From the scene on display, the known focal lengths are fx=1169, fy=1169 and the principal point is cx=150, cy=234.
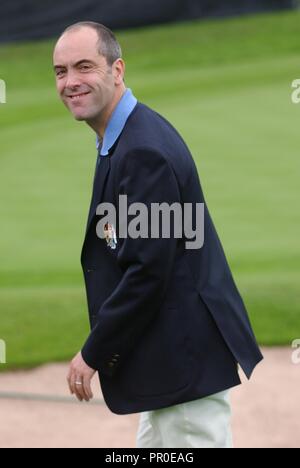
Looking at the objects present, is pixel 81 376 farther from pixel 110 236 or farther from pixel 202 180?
pixel 202 180

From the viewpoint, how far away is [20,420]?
516 centimetres

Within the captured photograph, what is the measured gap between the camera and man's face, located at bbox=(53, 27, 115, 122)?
332 centimetres

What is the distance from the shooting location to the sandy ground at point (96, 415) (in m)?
4.94

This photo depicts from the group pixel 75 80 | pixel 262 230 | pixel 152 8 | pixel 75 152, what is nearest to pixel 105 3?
pixel 152 8

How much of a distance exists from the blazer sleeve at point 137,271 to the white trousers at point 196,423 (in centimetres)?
24

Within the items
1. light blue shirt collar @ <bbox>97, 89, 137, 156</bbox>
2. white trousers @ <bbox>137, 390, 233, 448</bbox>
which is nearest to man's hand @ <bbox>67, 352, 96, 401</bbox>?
white trousers @ <bbox>137, 390, 233, 448</bbox>

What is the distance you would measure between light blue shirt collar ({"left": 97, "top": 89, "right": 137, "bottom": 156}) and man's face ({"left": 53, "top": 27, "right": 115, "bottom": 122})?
0.13 ft

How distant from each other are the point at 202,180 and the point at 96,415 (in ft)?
9.72

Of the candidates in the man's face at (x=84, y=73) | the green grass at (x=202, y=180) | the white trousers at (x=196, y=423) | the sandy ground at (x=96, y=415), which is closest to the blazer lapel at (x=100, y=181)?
the man's face at (x=84, y=73)

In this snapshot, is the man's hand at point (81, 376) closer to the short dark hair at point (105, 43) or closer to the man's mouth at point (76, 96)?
the man's mouth at point (76, 96)

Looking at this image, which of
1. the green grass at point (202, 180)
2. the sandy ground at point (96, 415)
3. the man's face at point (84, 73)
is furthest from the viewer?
the green grass at point (202, 180)

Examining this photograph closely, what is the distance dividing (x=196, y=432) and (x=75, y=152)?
5.44m

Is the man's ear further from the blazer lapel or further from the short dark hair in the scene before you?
the blazer lapel

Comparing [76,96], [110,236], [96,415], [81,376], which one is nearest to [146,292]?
[110,236]
